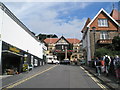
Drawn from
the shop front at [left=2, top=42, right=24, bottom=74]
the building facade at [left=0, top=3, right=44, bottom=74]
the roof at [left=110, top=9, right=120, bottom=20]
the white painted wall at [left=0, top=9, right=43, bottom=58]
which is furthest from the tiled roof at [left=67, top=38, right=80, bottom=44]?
the shop front at [left=2, top=42, right=24, bottom=74]

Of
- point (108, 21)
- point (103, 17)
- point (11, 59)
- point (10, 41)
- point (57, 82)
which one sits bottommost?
point (57, 82)

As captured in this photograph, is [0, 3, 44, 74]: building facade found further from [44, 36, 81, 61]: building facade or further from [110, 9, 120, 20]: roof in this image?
[44, 36, 81, 61]: building facade

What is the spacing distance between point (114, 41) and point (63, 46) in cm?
4182

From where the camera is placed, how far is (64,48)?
7400 centimetres

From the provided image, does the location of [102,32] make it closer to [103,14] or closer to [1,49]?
[103,14]

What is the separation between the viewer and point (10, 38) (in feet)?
61.4

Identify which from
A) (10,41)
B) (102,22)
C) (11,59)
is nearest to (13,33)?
(10,41)

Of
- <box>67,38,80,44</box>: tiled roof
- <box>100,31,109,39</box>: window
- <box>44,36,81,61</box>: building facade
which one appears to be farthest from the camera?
<box>67,38,80,44</box>: tiled roof

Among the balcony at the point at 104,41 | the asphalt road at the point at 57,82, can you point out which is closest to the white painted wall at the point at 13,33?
the asphalt road at the point at 57,82

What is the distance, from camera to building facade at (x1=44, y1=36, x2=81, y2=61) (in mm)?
71588

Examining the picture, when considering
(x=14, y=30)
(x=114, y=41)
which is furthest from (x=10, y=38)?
(x=114, y=41)

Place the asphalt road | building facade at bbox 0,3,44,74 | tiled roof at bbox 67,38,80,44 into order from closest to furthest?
the asphalt road < building facade at bbox 0,3,44,74 < tiled roof at bbox 67,38,80,44

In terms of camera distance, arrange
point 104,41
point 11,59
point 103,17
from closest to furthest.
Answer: point 11,59 < point 104,41 < point 103,17

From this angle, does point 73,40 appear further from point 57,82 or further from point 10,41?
point 57,82
